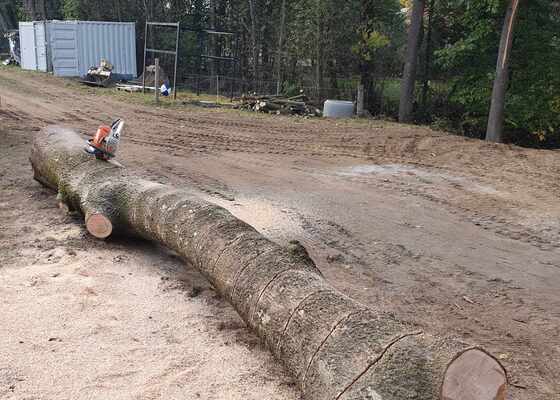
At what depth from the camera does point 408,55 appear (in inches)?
690

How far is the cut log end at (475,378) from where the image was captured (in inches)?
91.4

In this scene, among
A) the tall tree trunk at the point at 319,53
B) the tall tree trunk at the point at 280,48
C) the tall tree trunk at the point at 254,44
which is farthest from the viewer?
the tall tree trunk at the point at 254,44

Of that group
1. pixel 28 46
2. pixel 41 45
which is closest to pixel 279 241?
pixel 41 45

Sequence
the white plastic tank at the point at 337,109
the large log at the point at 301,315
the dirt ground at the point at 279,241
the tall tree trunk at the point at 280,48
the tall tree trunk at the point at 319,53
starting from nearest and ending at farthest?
the large log at the point at 301,315, the dirt ground at the point at 279,241, the white plastic tank at the point at 337,109, the tall tree trunk at the point at 319,53, the tall tree trunk at the point at 280,48

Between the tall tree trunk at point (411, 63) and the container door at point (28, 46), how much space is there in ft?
60.5

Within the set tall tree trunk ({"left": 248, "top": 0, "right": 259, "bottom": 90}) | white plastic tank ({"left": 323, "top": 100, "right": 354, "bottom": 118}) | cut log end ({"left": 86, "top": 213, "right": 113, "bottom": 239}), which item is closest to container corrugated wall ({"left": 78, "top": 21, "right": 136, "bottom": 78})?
tall tree trunk ({"left": 248, "top": 0, "right": 259, "bottom": 90})

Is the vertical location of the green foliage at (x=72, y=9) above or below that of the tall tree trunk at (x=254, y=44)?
above

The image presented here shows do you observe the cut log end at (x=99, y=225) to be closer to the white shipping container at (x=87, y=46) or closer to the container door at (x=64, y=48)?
the white shipping container at (x=87, y=46)

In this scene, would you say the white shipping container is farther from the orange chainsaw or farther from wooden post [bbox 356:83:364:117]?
the orange chainsaw

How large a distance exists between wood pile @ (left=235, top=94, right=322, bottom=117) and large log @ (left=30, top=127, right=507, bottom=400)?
11.8 m

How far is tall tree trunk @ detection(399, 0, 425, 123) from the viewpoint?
17141 millimetres

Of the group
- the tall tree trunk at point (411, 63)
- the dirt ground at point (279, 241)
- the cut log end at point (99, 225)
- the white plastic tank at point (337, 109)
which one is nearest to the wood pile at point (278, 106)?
the white plastic tank at point (337, 109)

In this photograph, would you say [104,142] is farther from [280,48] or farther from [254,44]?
[254,44]

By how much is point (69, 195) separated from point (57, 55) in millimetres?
20724
